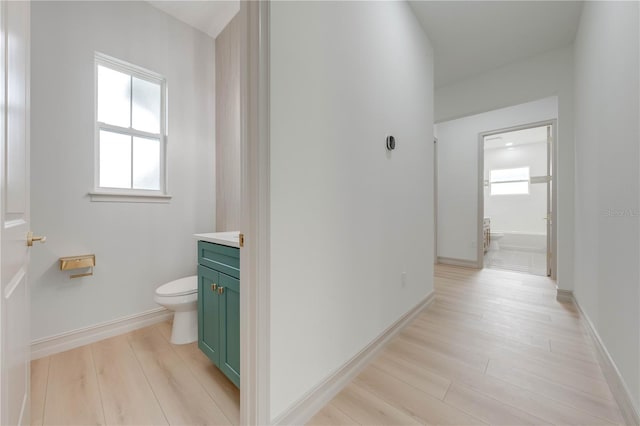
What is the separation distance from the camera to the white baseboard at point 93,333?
178 cm

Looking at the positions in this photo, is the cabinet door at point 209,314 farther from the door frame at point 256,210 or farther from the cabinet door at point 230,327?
the door frame at point 256,210

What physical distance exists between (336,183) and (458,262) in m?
4.01

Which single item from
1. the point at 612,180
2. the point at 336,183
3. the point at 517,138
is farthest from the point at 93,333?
the point at 517,138

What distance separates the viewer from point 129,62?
2.19m

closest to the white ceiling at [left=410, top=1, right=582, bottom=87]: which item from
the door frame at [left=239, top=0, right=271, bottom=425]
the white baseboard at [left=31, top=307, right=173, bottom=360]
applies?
the door frame at [left=239, top=0, right=271, bottom=425]

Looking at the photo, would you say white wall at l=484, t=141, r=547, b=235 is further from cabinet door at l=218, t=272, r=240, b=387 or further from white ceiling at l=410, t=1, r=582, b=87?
cabinet door at l=218, t=272, r=240, b=387

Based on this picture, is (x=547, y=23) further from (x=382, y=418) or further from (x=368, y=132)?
(x=382, y=418)

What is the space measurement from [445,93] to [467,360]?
11.6 ft

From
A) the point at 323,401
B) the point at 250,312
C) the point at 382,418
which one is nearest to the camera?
the point at 250,312

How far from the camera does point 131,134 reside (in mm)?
2271

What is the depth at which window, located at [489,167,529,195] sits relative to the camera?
6910 millimetres

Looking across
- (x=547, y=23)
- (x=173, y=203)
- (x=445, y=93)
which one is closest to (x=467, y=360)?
(x=173, y=203)

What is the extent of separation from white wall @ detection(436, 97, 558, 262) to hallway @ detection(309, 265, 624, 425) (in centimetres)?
199

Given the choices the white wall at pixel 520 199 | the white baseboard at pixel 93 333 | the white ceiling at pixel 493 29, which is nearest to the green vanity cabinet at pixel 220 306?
the white baseboard at pixel 93 333
